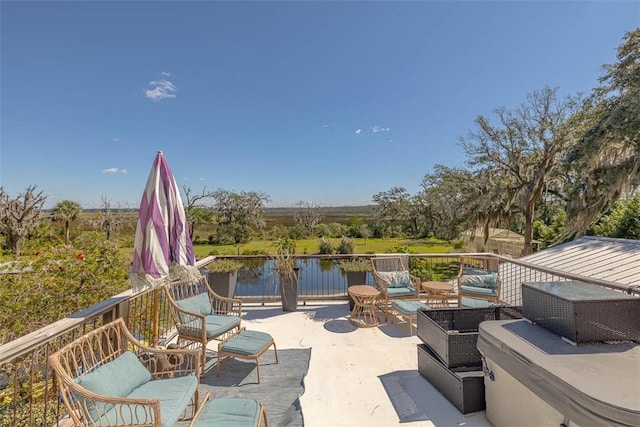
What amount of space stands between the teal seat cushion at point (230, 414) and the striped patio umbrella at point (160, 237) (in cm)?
110

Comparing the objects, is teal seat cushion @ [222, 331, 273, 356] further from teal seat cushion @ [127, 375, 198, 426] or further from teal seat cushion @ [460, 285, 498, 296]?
teal seat cushion @ [460, 285, 498, 296]

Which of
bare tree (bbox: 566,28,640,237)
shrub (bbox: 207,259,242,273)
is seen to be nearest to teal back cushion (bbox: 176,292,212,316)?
shrub (bbox: 207,259,242,273)

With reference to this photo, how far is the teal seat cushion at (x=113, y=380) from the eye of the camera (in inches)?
65.3

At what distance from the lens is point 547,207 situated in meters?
13.4

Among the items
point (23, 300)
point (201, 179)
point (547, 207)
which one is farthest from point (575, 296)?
point (201, 179)

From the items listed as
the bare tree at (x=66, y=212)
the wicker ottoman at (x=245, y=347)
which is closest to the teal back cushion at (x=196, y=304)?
the wicker ottoman at (x=245, y=347)

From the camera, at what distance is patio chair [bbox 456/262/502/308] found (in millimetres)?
4367

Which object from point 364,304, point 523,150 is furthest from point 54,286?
point 523,150

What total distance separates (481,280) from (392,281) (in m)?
1.43

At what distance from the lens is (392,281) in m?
4.82

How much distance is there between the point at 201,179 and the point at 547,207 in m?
18.2

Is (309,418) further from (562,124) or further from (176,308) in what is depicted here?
(562,124)

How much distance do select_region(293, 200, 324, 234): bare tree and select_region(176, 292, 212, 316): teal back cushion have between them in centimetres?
2919

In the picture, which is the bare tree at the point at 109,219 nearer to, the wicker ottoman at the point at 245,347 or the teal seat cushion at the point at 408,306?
the wicker ottoman at the point at 245,347
